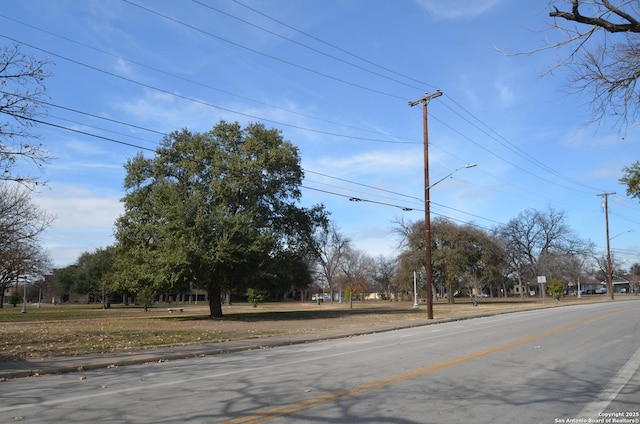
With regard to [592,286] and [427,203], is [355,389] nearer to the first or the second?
[427,203]

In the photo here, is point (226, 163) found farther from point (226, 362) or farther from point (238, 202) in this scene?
point (226, 362)

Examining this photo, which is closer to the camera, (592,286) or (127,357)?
(127,357)

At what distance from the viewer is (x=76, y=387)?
8.95m

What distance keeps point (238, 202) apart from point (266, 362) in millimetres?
21558

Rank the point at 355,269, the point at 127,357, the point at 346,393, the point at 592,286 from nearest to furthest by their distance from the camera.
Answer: the point at 346,393, the point at 127,357, the point at 355,269, the point at 592,286

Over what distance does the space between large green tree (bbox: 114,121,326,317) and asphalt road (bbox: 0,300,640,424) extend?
628 inches

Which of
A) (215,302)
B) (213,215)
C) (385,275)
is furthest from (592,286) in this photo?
(213,215)

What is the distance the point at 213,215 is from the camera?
29.6 meters

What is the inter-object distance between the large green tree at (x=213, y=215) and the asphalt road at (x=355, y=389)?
15958mm

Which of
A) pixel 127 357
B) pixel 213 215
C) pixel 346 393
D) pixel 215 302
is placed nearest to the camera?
pixel 346 393

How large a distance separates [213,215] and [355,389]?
22795mm

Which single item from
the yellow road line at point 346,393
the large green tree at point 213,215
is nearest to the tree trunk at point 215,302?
the large green tree at point 213,215

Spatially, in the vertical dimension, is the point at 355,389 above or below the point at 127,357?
above

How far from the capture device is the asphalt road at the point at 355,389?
21.3ft
